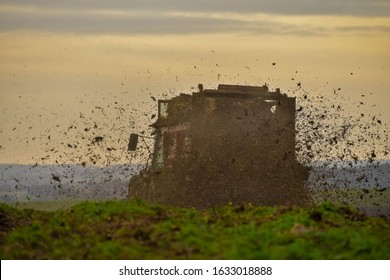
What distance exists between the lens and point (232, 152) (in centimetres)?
2625

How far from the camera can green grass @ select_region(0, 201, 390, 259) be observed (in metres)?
12.1

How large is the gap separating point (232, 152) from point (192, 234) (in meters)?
12.6

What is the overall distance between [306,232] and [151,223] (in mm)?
3501

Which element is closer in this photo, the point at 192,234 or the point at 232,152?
the point at 192,234

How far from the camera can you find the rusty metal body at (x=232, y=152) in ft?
85.6

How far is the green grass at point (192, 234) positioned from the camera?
1213 centimetres

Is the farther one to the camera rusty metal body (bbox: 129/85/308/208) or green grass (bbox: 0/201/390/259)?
rusty metal body (bbox: 129/85/308/208)

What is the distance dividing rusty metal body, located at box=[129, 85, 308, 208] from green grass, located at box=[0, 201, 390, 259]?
7.73 meters

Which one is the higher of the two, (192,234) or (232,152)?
(232,152)

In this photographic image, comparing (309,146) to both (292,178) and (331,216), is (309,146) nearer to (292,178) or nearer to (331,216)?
(292,178)

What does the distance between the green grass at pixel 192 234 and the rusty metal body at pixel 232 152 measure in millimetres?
7731

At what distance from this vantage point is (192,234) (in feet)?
45.3

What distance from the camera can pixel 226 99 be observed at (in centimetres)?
2689

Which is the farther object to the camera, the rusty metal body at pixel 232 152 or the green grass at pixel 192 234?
the rusty metal body at pixel 232 152
